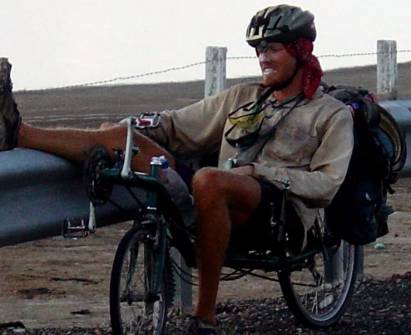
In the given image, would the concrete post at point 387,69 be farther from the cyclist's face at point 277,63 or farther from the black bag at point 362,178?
the cyclist's face at point 277,63

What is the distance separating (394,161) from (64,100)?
804 inches

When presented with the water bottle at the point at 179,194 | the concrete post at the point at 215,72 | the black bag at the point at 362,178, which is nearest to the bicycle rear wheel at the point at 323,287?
the black bag at the point at 362,178

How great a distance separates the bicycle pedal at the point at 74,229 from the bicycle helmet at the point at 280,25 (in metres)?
1.21

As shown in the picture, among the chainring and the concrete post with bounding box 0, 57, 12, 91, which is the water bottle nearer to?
the chainring

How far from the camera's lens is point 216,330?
7648mm

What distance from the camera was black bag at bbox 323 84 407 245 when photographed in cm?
830

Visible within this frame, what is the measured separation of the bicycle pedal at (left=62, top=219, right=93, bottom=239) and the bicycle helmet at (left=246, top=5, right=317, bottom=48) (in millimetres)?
1213

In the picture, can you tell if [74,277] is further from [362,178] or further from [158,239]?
[158,239]

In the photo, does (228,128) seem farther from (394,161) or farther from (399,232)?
(399,232)

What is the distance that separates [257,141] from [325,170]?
37cm

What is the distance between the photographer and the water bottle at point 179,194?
7.51 m

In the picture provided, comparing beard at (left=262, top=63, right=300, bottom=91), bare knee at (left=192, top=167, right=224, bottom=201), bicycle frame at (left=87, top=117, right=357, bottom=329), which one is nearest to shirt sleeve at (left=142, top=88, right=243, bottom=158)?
beard at (left=262, top=63, right=300, bottom=91)

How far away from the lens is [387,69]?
848 inches

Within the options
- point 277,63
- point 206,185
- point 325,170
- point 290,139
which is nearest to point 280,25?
point 277,63
